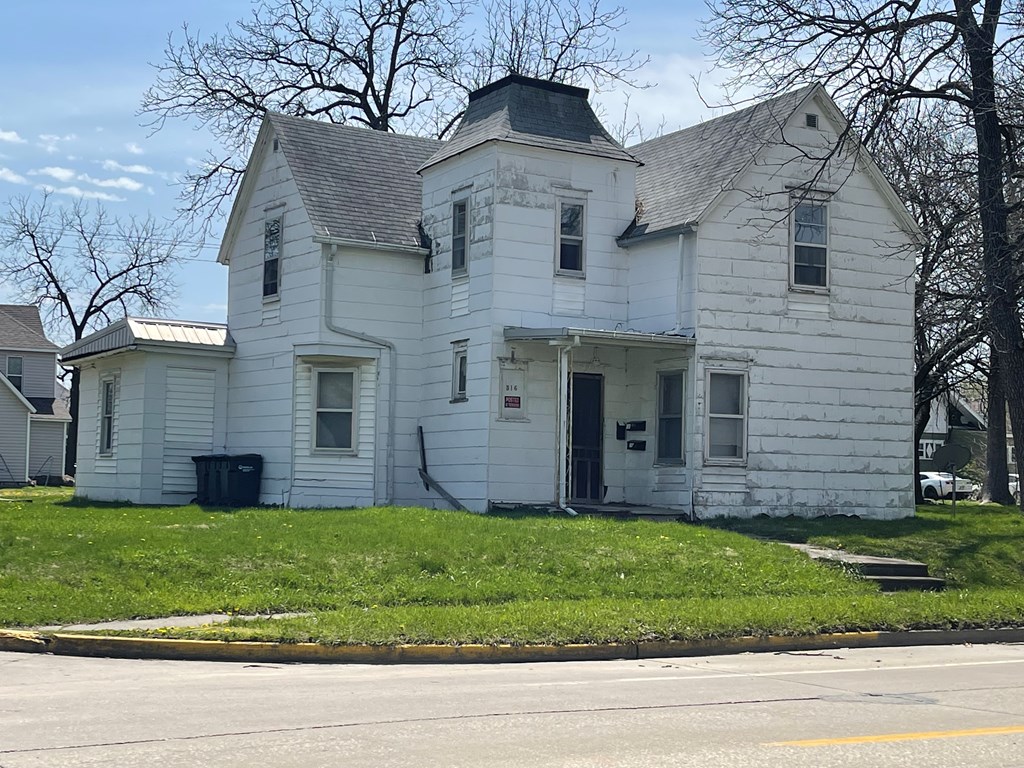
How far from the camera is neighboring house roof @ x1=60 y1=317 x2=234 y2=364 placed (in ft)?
91.4

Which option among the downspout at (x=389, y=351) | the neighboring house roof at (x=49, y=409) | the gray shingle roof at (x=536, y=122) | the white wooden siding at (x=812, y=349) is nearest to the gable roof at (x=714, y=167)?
the white wooden siding at (x=812, y=349)

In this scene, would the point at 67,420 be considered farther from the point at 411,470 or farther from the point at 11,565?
the point at 11,565

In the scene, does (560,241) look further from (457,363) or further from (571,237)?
(457,363)

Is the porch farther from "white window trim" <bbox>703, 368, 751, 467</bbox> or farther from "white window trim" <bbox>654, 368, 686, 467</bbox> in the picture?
"white window trim" <bbox>703, 368, 751, 467</bbox>

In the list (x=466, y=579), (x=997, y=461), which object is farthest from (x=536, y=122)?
(x=997, y=461)

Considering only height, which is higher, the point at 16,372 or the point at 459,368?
the point at 16,372

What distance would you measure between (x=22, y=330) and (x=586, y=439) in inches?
1643

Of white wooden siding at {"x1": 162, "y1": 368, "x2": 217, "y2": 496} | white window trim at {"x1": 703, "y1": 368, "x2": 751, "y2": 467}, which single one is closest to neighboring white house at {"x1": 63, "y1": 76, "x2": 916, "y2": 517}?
white window trim at {"x1": 703, "y1": 368, "x2": 751, "y2": 467}

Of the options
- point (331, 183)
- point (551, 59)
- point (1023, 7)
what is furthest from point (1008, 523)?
point (551, 59)

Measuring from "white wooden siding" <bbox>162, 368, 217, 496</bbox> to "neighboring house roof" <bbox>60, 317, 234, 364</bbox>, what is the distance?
0.56 meters

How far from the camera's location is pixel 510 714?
9.14m

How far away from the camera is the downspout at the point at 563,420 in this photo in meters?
23.5

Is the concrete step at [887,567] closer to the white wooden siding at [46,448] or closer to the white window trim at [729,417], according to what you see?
the white window trim at [729,417]

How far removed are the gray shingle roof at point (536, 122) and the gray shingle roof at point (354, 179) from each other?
4.52ft
